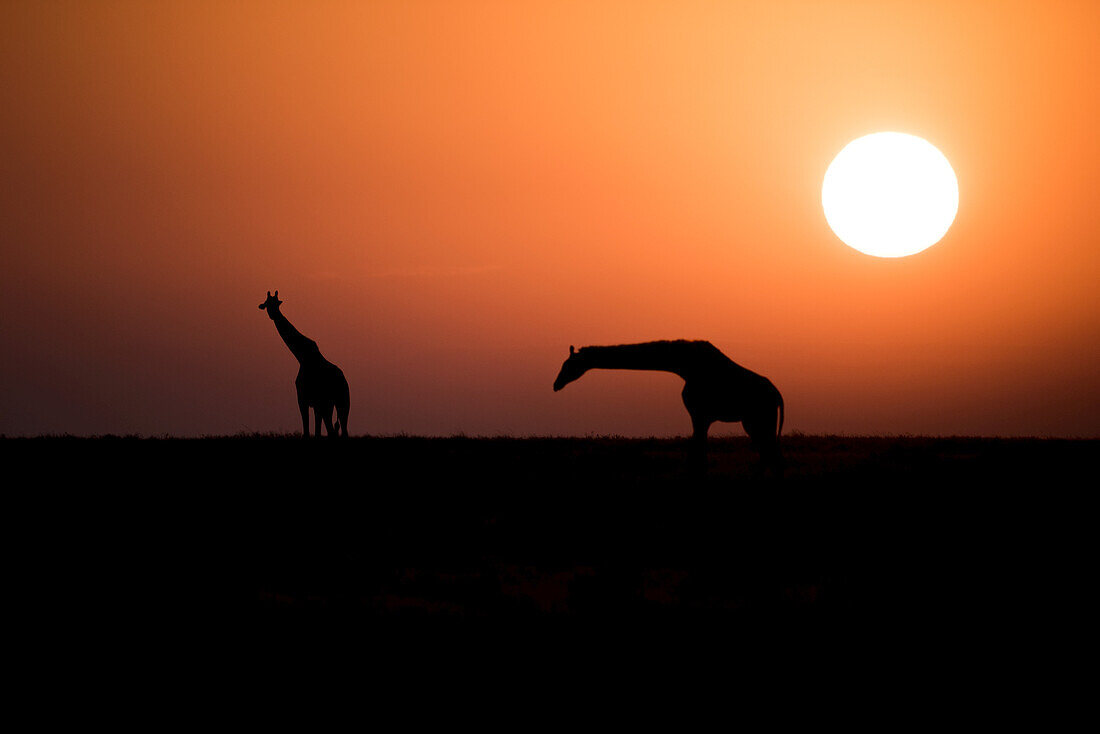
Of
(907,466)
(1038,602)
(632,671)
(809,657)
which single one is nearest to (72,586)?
(632,671)

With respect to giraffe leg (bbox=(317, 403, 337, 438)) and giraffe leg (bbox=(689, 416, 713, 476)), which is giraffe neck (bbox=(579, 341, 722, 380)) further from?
giraffe leg (bbox=(317, 403, 337, 438))

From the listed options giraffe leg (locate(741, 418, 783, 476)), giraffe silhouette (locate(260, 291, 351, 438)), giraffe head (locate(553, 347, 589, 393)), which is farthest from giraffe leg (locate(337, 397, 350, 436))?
giraffe leg (locate(741, 418, 783, 476))

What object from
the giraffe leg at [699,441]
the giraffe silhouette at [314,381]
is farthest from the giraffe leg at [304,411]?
the giraffe leg at [699,441]

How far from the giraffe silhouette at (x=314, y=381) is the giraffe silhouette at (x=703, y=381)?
6.90 meters

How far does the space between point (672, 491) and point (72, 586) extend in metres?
9.26

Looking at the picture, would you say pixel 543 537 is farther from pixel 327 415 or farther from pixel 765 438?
pixel 327 415

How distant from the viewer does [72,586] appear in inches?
462

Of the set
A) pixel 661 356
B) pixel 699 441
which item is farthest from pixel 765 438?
pixel 661 356

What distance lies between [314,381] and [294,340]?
1.56 meters

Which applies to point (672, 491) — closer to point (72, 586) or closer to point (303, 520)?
point (303, 520)

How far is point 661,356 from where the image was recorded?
1811 centimetres

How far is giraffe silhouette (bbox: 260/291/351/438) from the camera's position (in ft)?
74.4

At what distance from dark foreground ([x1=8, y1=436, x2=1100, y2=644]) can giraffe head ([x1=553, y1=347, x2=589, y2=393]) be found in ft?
5.84

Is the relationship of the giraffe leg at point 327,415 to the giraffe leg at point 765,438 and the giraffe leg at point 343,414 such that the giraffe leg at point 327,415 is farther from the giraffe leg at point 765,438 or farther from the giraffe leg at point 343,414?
the giraffe leg at point 765,438
